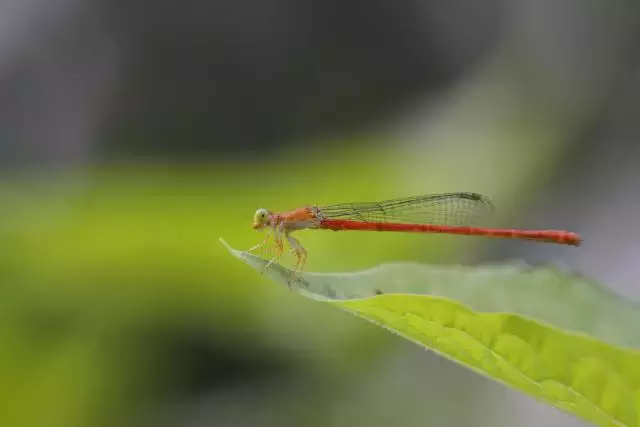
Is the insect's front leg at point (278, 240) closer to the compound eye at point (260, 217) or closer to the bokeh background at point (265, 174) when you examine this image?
the compound eye at point (260, 217)

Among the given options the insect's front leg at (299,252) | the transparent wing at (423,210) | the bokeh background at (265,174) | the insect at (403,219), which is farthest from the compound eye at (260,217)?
the bokeh background at (265,174)

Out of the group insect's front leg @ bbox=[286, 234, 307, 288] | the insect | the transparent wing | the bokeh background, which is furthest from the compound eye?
the bokeh background

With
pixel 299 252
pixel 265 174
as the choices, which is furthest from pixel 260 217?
pixel 265 174

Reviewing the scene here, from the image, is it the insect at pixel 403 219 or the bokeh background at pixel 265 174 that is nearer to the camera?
the insect at pixel 403 219

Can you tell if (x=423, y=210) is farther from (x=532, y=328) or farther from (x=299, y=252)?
(x=532, y=328)

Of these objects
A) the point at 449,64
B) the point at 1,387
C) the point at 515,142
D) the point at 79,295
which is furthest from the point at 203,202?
the point at 449,64

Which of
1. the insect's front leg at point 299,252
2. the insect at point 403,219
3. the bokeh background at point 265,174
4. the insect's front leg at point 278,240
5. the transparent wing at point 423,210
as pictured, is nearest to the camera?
the insect's front leg at point 299,252

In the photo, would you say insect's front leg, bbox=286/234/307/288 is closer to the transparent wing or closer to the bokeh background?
the transparent wing

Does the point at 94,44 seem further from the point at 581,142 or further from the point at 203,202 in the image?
the point at 581,142
